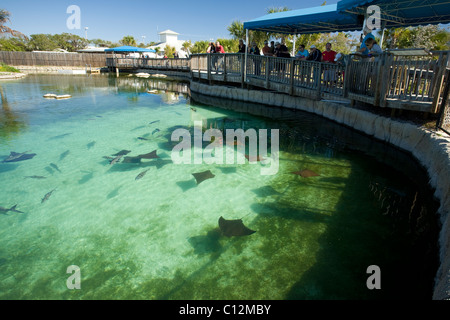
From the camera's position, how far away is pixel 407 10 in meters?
9.81

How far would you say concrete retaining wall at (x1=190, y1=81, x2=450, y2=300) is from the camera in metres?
3.13

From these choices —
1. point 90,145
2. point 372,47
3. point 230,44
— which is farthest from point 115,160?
point 230,44

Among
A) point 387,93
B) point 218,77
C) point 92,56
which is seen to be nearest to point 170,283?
point 387,93

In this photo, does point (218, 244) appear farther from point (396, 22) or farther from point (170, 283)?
point (396, 22)

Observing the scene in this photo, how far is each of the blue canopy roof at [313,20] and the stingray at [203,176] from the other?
7969 mm

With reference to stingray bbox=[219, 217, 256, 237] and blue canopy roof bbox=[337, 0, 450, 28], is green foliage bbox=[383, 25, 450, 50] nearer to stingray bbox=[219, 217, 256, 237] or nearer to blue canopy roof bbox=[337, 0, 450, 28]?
blue canopy roof bbox=[337, 0, 450, 28]

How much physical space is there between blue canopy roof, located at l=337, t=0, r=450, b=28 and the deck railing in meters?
1.63

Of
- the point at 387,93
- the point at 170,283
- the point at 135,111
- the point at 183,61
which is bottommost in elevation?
the point at 170,283

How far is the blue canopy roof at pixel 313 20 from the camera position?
1067 cm

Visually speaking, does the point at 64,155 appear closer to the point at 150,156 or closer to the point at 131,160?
the point at 131,160

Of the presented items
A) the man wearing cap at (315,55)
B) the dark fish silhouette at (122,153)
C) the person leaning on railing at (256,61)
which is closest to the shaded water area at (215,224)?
the dark fish silhouette at (122,153)

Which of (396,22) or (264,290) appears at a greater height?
(396,22)

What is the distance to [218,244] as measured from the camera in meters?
4.18

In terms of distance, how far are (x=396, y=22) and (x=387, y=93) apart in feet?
21.1
